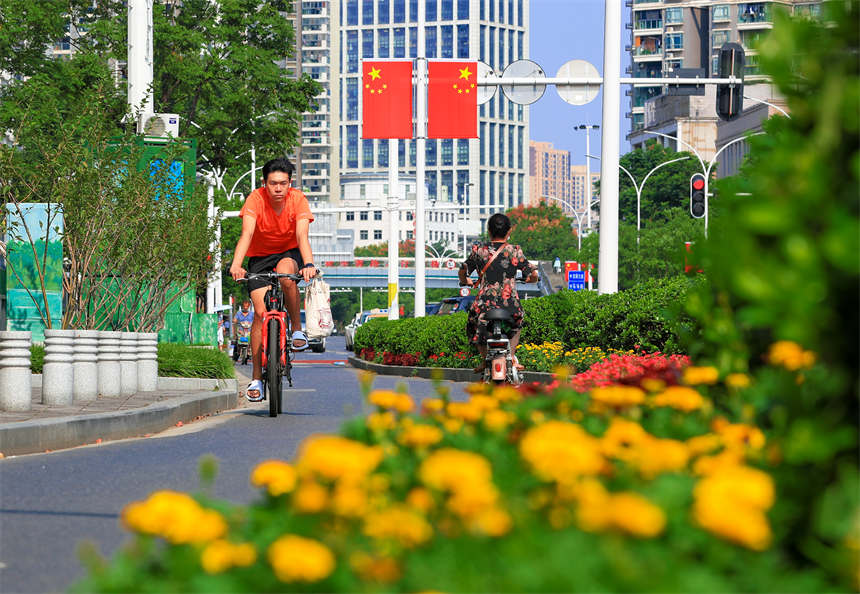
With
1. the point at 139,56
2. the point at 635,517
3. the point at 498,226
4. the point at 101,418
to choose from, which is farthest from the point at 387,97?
the point at 635,517

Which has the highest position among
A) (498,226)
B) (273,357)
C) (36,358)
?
(498,226)

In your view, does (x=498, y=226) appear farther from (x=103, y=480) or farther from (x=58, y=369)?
(x=103, y=480)

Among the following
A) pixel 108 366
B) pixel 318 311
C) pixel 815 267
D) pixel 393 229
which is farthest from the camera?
pixel 393 229

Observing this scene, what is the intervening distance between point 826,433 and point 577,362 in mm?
15030

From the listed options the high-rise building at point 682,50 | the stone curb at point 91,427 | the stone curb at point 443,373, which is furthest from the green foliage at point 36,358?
the high-rise building at point 682,50

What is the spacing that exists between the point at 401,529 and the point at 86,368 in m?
10.7

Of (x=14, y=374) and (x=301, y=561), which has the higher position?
(x=301, y=561)

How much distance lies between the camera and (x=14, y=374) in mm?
11438

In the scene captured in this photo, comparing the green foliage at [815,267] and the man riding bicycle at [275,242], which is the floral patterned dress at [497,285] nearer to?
the man riding bicycle at [275,242]

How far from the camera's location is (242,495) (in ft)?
23.1

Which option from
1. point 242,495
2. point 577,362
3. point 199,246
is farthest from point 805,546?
point 199,246

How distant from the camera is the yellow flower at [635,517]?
7.68 feet

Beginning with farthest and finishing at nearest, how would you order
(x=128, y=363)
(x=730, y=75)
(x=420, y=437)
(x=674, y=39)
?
1. (x=674, y=39)
2. (x=730, y=75)
3. (x=128, y=363)
4. (x=420, y=437)

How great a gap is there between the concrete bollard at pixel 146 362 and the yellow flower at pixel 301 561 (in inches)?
481
